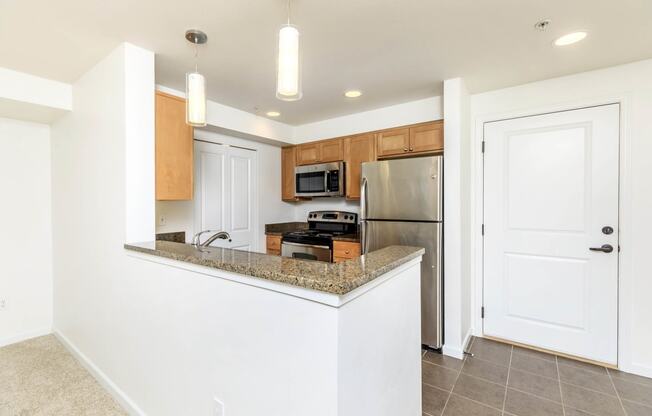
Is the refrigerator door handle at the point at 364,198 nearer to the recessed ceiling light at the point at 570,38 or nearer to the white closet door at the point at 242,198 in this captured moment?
the white closet door at the point at 242,198

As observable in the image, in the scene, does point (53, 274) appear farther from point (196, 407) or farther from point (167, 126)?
point (196, 407)

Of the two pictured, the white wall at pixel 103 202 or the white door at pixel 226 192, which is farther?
the white door at pixel 226 192

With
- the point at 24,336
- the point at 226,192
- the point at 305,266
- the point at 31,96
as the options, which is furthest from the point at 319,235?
the point at 24,336

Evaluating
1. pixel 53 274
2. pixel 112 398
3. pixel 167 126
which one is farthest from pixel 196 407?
pixel 53 274

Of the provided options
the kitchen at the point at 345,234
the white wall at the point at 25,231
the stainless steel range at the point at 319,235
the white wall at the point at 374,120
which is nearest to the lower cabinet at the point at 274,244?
the stainless steel range at the point at 319,235

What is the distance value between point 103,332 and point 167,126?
158cm

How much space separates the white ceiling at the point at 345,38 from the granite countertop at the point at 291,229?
161 cm

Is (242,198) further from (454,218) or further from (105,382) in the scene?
(454,218)

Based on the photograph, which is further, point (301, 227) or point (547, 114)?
point (301, 227)

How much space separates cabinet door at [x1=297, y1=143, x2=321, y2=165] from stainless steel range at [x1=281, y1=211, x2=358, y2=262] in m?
0.70

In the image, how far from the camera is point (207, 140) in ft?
11.0

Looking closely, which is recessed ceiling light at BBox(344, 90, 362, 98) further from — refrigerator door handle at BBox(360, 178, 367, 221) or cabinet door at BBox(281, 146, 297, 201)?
cabinet door at BBox(281, 146, 297, 201)

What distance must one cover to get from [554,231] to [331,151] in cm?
241

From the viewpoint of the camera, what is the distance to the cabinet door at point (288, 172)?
414 centimetres
